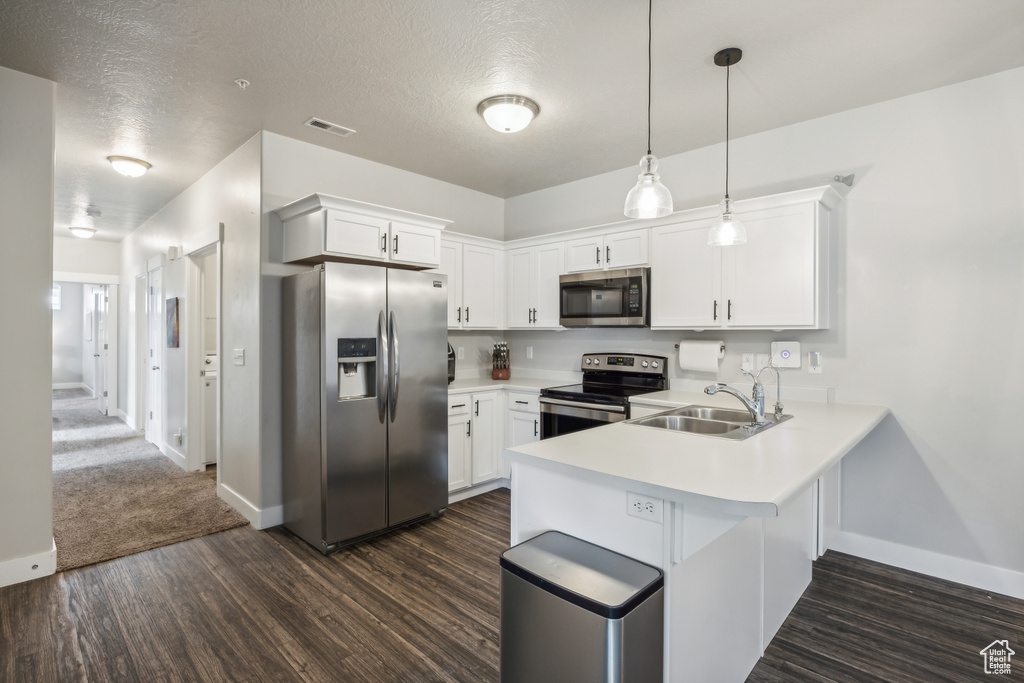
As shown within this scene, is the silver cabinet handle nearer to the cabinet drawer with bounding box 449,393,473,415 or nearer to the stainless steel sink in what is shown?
the cabinet drawer with bounding box 449,393,473,415

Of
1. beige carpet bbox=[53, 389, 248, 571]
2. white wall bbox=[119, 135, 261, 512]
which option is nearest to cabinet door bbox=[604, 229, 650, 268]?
white wall bbox=[119, 135, 261, 512]

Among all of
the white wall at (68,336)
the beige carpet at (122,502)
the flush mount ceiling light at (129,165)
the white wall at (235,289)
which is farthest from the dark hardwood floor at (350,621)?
the white wall at (68,336)

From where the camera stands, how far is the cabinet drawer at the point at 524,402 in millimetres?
3834

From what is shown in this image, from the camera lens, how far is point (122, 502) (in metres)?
3.78

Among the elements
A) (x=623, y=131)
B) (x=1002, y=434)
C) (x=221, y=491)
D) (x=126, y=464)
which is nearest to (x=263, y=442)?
(x=221, y=491)

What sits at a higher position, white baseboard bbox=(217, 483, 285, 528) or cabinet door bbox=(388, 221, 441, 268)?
cabinet door bbox=(388, 221, 441, 268)

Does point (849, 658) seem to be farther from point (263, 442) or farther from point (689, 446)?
point (263, 442)

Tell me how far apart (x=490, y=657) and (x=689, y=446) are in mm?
1188

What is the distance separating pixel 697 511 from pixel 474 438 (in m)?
2.70

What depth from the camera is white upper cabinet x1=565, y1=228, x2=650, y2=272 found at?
3.57 meters

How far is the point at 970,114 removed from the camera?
Answer: 8.58ft

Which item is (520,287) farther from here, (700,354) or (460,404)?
(700,354)

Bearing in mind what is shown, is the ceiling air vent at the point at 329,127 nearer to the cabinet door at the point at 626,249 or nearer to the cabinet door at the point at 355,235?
the cabinet door at the point at 355,235

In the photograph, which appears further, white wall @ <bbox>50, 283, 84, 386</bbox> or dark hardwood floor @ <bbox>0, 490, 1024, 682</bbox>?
white wall @ <bbox>50, 283, 84, 386</bbox>
